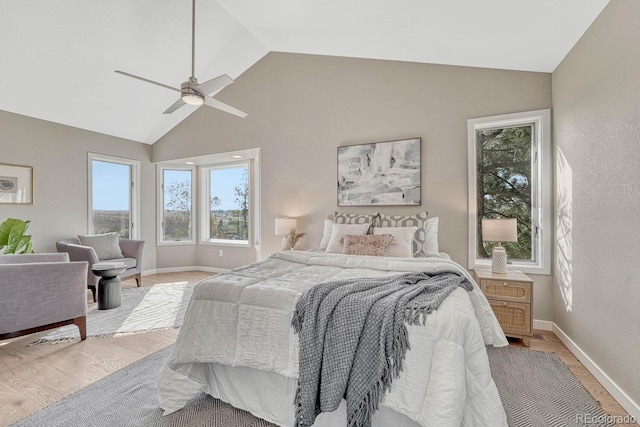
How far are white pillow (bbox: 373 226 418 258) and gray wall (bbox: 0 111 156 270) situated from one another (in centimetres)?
463

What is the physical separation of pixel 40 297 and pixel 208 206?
354 cm

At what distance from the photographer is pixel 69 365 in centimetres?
231

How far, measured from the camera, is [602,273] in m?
2.08

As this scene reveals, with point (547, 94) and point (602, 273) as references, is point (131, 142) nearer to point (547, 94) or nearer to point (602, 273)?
point (547, 94)

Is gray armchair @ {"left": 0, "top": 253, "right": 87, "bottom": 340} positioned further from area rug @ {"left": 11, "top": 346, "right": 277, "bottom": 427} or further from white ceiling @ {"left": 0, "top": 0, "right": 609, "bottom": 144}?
white ceiling @ {"left": 0, "top": 0, "right": 609, "bottom": 144}

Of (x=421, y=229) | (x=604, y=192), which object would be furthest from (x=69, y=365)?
(x=604, y=192)

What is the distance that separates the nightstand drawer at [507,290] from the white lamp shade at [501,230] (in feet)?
1.30

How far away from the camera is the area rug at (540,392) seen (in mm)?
1702

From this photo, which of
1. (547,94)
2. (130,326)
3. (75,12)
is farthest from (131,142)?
(547,94)

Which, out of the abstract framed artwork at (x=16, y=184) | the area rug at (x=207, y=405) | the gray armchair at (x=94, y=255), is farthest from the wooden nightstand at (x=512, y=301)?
the abstract framed artwork at (x=16, y=184)

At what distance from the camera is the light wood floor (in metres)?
1.88

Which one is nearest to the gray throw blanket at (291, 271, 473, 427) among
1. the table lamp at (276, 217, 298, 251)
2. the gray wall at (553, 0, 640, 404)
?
the gray wall at (553, 0, 640, 404)

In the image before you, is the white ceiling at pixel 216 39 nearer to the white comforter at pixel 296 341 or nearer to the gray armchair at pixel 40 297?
the white comforter at pixel 296 341

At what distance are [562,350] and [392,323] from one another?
2261 millimetres
